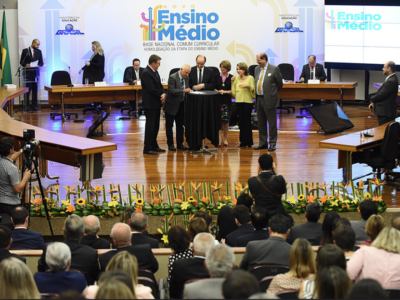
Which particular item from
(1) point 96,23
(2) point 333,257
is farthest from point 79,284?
(1) point 96,23

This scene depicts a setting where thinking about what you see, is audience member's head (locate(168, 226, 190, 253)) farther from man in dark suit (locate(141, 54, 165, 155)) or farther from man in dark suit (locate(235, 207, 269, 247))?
man in dark suit (locate(141, 54, 165, 155))

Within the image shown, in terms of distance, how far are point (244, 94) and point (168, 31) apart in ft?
19.8

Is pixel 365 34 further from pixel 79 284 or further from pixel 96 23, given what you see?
pixel 79 284

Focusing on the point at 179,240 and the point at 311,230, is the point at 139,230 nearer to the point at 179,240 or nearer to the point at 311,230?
the point at 179,240

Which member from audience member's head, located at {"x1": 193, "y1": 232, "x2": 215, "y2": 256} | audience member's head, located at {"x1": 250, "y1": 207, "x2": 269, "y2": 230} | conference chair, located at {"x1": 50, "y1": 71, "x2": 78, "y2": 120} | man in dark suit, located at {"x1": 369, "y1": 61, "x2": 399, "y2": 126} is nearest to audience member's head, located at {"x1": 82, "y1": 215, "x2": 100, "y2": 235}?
audience member's head, located at {"x1": 193, "y1": 232, "x2": 215, "y2": 256}

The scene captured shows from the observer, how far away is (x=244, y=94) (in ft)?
26.3

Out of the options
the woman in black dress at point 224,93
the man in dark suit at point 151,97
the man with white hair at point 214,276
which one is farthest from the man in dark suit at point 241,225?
the woman in black dress at point 224,93

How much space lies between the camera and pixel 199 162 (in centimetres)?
727

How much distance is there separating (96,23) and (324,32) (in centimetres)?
587

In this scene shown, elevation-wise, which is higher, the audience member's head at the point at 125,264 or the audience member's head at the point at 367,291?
the audience member's head at the point at 367,291

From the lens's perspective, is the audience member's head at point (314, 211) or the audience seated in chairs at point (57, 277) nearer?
the audience seated in chairs at point (57, 277)

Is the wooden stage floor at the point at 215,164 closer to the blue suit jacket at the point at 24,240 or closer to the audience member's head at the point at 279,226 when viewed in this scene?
the blue suit jacket at the point at 24,240

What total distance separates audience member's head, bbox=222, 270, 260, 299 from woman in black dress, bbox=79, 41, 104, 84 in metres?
10.7

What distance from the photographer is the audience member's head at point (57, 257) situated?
2.83m
